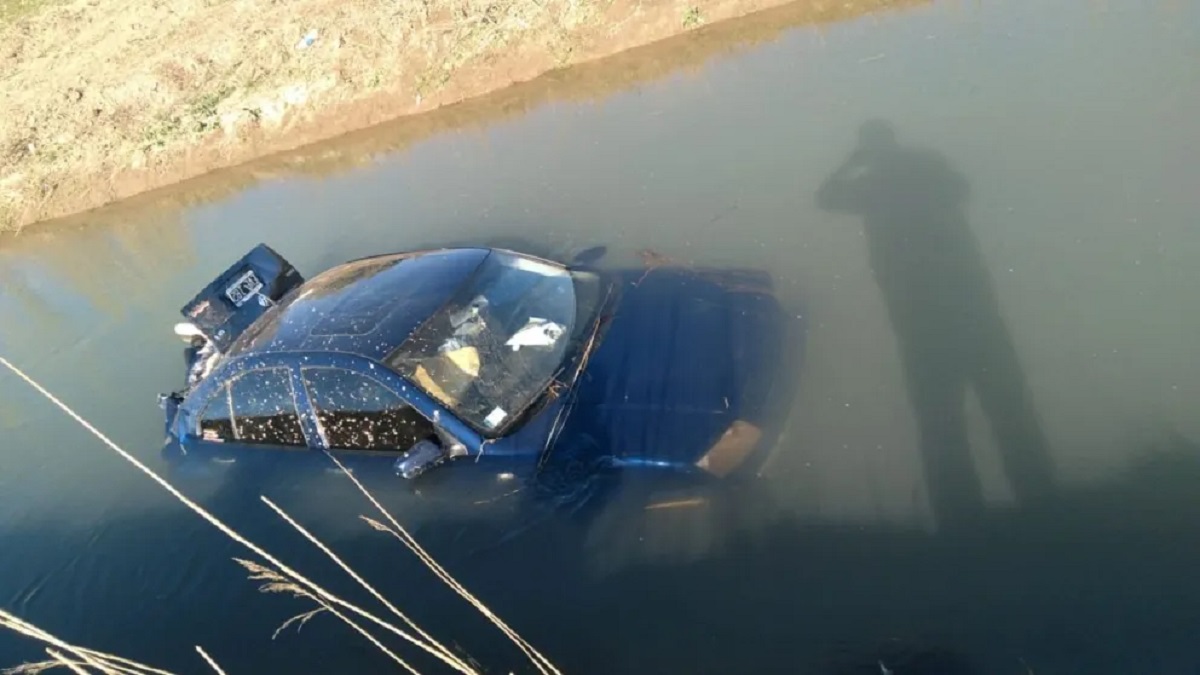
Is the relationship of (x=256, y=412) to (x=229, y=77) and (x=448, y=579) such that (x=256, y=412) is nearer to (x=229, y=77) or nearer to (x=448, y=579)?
(x=448, y=579)

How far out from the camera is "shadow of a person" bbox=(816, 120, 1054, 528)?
509cm

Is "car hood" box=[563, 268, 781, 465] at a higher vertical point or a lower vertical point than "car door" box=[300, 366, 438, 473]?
lower

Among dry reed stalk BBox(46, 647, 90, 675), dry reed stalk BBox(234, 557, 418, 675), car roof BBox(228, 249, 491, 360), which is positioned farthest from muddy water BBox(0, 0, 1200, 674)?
dry reed stalk BBox(46, 647, 90, 675)

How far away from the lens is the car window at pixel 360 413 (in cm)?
580

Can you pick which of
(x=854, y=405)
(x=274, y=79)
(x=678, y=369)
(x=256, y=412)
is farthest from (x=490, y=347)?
(x=274, y=79)

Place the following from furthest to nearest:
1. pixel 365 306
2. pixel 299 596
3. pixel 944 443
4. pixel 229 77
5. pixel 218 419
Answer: pixel 229 77 < pixel 218 419 < pixel 365 306 < pixel 299 596 < pixel 944 443

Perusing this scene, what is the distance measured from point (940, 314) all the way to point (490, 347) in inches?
124

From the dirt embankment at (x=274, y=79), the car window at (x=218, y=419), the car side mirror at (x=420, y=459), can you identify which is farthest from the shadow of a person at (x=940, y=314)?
the dirt embankment at (x=274, y=79)

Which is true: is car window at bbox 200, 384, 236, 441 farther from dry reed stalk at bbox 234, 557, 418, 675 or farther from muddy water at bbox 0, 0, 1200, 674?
dry reed stalk at bbox 234, 557, 418, 675

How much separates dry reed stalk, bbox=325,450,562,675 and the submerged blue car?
30cm

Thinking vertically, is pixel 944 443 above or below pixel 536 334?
below

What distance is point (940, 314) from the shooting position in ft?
20.4

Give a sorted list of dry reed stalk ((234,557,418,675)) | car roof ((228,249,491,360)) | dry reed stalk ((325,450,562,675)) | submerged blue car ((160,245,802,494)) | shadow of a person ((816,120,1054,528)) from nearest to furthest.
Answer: dry reed stalk ((234,557,418,675))
dry reed stalk ((325,450,562,675))
shadow of a person ((816,120,1054,528))
submerged blue car ((160,245,802,494))
car roof ((228,249,491,360))

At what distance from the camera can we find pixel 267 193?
13039mm
